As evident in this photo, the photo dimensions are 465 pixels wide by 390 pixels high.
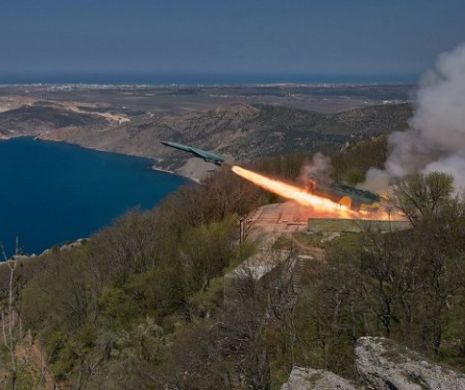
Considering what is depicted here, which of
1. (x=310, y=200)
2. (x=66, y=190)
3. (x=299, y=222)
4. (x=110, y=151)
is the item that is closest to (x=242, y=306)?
(x=299, y=222)

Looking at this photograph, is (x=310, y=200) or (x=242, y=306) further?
(x=310, y=200)

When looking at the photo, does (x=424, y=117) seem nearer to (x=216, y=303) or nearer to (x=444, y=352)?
(x=216, y=303)

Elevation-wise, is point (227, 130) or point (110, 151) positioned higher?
point (227, 130)

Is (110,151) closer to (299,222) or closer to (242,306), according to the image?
(299,222)

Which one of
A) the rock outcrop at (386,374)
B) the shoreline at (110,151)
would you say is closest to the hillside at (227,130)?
the shoreline at (110,151)

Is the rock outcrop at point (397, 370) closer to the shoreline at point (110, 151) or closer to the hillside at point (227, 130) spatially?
the shoreline at point (110, 151)
